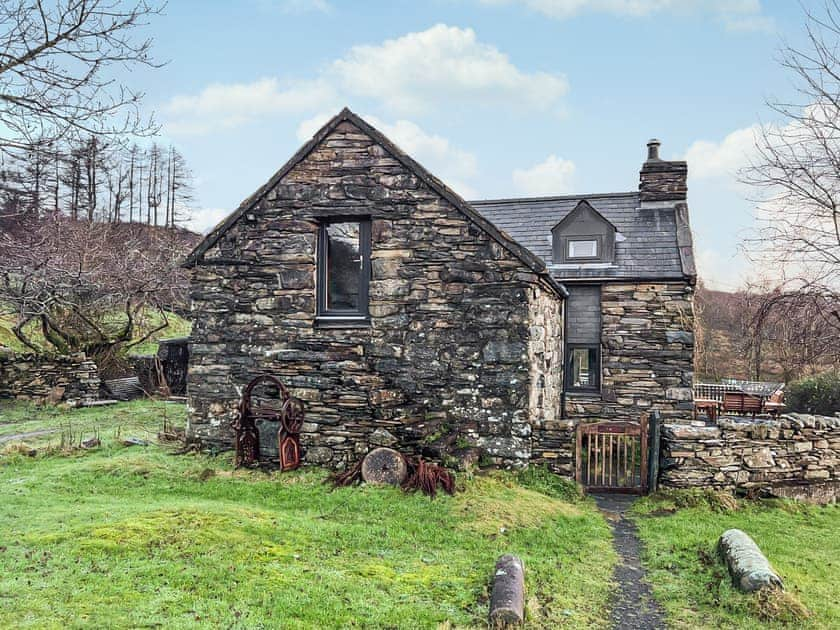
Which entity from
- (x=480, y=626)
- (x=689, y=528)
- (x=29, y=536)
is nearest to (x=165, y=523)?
(x=29, y=536)

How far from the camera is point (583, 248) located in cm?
1586

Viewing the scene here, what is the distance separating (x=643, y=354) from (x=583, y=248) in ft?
10.2

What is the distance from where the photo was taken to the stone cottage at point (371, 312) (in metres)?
10.2

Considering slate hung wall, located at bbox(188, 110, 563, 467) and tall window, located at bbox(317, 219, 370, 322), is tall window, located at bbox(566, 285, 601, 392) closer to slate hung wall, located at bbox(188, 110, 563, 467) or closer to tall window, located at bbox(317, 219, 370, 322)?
slate hung wall, located at bbox(188, 110, 563, 467)

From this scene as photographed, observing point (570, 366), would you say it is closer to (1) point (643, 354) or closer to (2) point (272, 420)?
(1) point (643, 354)

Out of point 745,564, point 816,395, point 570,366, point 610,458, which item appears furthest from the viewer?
point 816,395

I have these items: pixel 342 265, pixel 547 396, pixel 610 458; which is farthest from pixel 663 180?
pixel 342 265

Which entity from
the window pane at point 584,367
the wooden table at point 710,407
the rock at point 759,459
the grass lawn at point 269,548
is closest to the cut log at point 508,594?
the grass lawn at point 269,548

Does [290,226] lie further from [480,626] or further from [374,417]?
[480,626]

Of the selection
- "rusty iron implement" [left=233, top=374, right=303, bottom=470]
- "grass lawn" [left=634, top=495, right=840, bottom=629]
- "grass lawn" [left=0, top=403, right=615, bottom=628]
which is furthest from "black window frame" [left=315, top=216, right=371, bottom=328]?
"grass lawn" [left=634, top=495, right=840, bottom=629]

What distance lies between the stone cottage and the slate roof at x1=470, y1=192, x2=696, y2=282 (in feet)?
13.1

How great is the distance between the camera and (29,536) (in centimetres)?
642

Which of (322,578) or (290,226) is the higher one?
(290,226)

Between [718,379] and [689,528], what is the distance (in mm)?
23921
